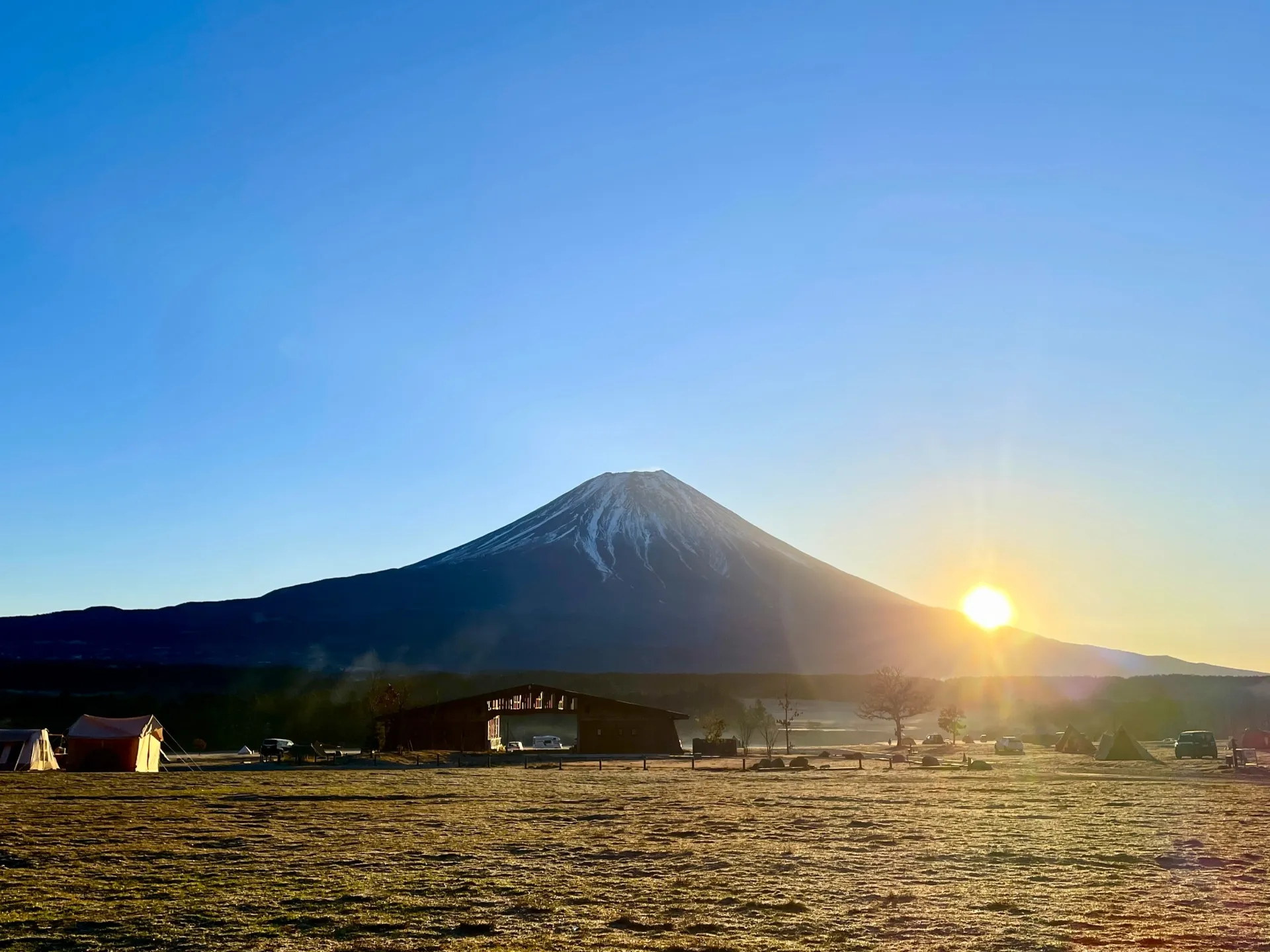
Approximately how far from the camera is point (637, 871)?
60.6 ft

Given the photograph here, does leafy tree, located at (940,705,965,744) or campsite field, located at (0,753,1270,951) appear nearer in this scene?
campsite field, located at (0,753,1270,951)

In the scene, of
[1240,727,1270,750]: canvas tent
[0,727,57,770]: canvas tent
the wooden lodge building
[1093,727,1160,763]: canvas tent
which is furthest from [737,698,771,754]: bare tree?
[0,727,57,770]: canvas tent

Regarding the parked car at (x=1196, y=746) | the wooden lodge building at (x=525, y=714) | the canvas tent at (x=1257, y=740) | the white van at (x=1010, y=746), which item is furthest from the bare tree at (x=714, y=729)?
the canvas tent at (x=1257, y=740)

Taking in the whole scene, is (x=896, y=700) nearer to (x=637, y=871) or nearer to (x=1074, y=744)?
(x=1074, y=744)

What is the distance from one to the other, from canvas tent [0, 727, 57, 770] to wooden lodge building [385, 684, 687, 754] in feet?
94.3

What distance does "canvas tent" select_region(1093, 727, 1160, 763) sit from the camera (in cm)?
5762

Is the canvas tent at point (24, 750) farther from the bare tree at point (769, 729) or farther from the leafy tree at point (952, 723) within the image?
the leafy tree at point (952, 723)

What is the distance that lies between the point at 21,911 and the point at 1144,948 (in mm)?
14269

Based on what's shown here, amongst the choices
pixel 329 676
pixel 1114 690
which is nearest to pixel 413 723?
pixel 329 676

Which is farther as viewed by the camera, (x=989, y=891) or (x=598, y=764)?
(x=598, y=764)

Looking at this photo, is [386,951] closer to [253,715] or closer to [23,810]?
[23,810]

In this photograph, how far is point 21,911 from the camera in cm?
1470

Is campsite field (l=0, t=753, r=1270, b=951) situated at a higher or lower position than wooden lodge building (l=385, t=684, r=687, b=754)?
higher

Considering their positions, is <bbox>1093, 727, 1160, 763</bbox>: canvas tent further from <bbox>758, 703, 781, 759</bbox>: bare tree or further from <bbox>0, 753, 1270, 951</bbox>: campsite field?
<bbox>758, 703, 781, 759</bbox>: bare tree
